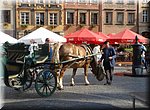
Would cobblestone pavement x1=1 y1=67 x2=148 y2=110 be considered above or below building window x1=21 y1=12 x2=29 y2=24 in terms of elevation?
below

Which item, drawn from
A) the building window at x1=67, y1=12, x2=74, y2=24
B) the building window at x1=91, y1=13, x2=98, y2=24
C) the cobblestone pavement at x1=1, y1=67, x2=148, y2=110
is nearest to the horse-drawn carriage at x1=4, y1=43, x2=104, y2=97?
the cobblestone pavement at x1=1, y1=67, x2=148, y2=110

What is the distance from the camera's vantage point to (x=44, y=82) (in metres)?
8.68

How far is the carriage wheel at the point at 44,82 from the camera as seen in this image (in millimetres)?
8656

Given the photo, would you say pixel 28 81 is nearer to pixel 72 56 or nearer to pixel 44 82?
pixel 44 82

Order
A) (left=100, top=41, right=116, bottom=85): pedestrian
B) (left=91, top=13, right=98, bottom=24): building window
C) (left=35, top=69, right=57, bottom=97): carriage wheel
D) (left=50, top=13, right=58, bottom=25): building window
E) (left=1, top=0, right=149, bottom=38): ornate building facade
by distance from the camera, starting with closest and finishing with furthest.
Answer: (left=35, top=69, right=57, bottom=97): carriage wheel < (left=100, top=41, right=116, bottom=85): pedestrian < (left=1, top=0, right=149, bottom=38): ornate building facade < (left=50, top=13, right=58, bottom=25): building window < (left=91, top=13, right=98, bottom=24): building window

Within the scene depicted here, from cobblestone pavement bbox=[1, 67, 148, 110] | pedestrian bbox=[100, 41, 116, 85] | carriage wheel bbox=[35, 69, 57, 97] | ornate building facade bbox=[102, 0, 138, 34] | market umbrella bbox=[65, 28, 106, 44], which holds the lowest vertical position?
cobblestone pavement bbox=[1, 67, 148, 110]

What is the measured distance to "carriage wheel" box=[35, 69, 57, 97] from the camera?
341 inches

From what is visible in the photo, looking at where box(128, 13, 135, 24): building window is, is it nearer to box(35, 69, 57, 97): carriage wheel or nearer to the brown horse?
the brown horse

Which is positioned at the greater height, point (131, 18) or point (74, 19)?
point (131, 18)

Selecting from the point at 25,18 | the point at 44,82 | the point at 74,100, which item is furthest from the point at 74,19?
the point at 74,100

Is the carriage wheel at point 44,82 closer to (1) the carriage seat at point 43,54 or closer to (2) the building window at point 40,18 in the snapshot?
(1) the carriage seat at point 43,54

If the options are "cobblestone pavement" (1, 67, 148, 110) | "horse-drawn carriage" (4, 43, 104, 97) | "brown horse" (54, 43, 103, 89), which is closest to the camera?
"cobblestone pavement" (1, 67, 148, 110)

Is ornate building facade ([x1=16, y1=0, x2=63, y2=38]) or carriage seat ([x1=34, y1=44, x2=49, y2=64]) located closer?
carriage seat ([x1=34, y1=44, x2=49, y2=64])

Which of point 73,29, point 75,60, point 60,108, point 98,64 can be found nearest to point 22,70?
point 60,108
